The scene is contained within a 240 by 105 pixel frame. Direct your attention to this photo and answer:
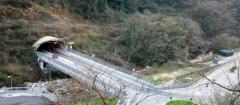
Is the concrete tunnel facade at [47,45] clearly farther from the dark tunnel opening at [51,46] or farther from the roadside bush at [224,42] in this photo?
the roadside bush at [224,42]

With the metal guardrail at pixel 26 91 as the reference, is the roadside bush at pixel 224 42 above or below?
below

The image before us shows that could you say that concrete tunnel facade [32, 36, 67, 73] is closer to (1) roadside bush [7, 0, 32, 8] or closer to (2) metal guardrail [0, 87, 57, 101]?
(2) metal guardrail [0, 87, 57, 101]

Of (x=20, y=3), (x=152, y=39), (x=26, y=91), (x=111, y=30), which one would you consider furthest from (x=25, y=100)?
(x=111, y=30)

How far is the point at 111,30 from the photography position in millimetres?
42562

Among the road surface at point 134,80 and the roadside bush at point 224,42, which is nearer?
the road surface at point 134,80

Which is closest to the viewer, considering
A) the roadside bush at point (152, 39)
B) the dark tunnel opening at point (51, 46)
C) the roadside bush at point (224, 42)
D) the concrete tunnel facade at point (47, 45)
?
the concrete tunnel facade at point (47, 45)

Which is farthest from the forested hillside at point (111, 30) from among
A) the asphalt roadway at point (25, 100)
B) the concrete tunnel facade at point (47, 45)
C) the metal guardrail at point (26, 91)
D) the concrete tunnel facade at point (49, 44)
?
the asphalt roadway at point (25, 100)

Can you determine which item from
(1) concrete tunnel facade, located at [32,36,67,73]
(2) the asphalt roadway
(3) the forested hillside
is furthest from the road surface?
(2) the asphalt roadway

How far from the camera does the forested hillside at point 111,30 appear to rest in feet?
109

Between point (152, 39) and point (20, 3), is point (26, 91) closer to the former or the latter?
point (20, 3)

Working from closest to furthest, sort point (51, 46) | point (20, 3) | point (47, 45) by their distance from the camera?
point (47, 45), point (51, 46), point (20, 3)

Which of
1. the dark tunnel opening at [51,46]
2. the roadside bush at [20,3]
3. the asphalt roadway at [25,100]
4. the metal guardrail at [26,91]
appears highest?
the roadside bush at [20,3]


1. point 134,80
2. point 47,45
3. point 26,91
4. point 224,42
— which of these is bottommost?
point 224,42

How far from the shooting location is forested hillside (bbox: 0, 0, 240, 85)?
33.3 meters
